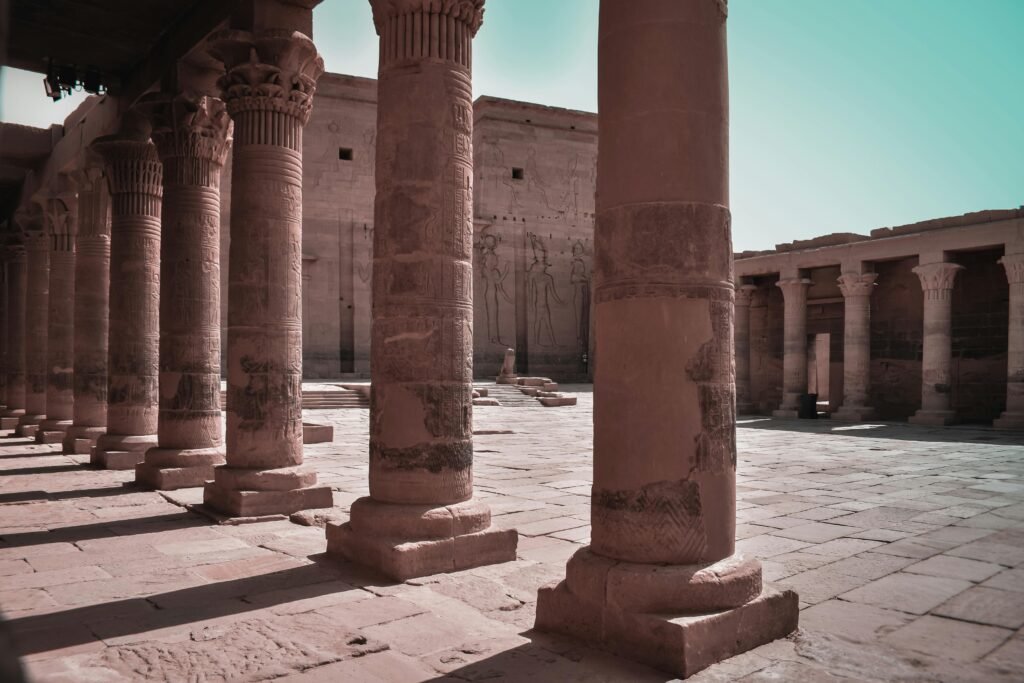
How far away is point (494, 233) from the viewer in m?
33.8

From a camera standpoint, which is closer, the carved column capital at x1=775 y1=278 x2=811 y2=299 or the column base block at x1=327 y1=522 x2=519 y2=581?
the column base block at x1=327 y1=522 x2=519 y2=581

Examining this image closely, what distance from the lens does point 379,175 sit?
6.00 metres

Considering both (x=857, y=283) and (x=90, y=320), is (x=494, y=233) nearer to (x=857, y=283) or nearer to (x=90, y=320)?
(x=857, y=283)

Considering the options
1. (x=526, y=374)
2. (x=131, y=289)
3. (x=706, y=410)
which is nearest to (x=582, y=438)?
(x=131, y=289)

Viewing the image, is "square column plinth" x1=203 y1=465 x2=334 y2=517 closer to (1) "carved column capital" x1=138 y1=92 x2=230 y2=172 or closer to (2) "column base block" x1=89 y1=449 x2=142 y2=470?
(2) "column base block" x1=89 y1=449 x2=142 y2=470

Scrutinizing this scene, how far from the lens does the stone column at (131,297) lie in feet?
36.0

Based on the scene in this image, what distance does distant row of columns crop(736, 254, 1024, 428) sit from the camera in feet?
59.4

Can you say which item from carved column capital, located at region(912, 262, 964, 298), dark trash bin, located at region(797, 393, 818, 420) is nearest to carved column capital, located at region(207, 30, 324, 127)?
carved column capital, located at region(912, 262, 964, 298)

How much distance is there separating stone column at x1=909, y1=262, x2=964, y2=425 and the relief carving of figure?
16781mm

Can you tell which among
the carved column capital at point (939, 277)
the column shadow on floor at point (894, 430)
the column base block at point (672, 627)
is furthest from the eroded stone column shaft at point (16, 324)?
the carved column capital at point (939, 277)

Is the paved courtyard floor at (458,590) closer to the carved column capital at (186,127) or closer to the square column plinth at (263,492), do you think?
the square column plinth at (263,492)

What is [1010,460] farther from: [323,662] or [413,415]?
[323,662]

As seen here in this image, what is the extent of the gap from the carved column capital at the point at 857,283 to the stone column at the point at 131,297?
17146 mm

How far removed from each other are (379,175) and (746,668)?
4133mm
